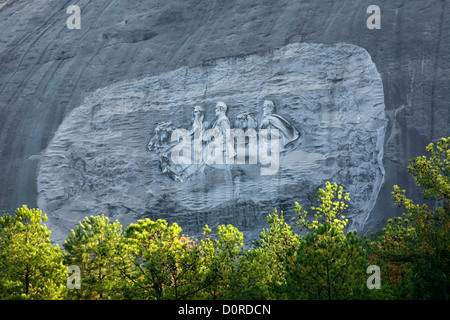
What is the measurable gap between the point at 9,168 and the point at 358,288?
16.6 m

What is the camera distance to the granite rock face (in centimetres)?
1745

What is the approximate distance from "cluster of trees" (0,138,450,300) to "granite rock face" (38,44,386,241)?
509cm

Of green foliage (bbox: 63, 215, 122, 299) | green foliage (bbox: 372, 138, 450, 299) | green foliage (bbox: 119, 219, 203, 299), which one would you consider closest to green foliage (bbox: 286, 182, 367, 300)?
green foliage (bbox: 372, 138, 450, 299)

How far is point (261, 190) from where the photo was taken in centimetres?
1788

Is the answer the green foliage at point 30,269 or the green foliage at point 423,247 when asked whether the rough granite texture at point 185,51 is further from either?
the green foliage at point 30,269

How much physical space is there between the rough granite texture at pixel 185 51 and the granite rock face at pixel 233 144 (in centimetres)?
49

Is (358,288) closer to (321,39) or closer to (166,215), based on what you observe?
(166,215)

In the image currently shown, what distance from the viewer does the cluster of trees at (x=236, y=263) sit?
388 inches

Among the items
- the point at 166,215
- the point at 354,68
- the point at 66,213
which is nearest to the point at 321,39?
the point at 354,68

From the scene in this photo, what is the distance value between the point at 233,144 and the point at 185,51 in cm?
553

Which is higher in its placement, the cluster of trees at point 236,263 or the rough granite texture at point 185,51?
the rough granite texture at point 185,51

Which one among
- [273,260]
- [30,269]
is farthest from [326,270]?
[30,269]

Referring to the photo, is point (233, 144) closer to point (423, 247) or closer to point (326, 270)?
point (423, 247)

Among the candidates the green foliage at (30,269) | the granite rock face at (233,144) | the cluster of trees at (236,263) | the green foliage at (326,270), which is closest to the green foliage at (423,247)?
the cluster of trees at (236,263)
